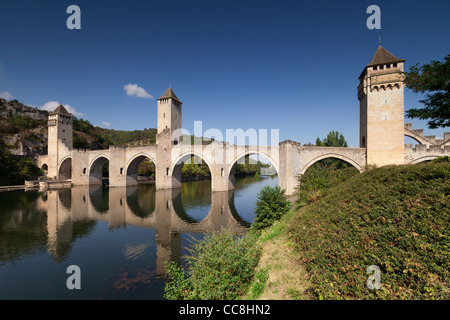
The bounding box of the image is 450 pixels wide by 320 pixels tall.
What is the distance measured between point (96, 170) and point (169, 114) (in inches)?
803

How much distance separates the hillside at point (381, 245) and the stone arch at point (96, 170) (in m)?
41.8

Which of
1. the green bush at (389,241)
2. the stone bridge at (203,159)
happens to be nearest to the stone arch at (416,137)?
the stone bridge at (203,159)

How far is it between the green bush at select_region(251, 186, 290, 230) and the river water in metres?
2.67

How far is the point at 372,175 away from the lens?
8.48m

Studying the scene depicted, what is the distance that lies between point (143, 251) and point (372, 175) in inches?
454

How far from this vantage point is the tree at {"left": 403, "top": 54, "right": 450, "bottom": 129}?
9.85 m

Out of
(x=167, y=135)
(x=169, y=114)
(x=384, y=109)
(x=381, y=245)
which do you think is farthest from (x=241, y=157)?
(x=381, y=245)

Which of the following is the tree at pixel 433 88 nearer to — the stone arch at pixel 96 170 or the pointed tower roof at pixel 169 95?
the pointed tower roof at pixel 169 95

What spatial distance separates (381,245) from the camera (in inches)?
187

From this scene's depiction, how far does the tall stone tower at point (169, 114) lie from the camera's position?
35375 mm

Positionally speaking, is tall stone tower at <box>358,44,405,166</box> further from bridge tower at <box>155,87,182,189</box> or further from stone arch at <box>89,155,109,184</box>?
stone arch at <box>89,155,109,184</box>
